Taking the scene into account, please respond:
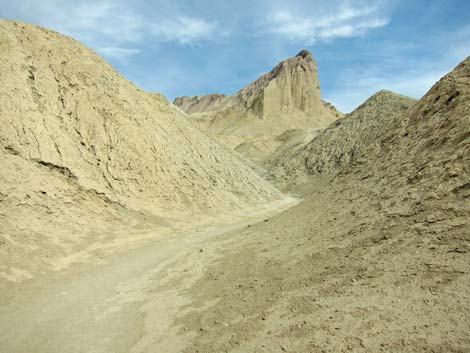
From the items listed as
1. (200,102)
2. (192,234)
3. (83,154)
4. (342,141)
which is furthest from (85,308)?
(200,102)

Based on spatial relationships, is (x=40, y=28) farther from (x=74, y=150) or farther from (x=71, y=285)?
(x=71, y=285)

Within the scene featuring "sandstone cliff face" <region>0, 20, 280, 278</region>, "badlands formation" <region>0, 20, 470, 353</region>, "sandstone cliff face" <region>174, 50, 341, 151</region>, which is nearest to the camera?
"badlands formation" <region>0, 20, 470, 353</region>

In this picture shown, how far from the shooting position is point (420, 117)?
10.9m

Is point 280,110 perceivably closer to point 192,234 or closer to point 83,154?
point 83,154

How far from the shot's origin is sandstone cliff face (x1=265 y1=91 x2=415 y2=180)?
39.5 m

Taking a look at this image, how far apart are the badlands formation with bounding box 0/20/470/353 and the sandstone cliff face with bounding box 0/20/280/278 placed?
78 millimetres

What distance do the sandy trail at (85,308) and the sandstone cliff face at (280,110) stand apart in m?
58.1

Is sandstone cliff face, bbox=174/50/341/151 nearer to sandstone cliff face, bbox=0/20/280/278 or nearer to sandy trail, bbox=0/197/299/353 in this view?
sandstone cliff face, bbox=0/20/280/278

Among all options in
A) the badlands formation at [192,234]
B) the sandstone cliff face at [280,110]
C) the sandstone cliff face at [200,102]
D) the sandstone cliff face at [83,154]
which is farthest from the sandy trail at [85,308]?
the sandstone cliff face at [200,102]

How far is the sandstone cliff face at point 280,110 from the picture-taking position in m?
71.6

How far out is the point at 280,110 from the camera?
76.0m

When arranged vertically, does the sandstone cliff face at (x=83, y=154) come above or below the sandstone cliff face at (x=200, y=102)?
→ below

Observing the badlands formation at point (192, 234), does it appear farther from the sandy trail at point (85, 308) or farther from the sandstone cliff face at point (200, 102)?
the sandstone cliff face at point (200, 102)

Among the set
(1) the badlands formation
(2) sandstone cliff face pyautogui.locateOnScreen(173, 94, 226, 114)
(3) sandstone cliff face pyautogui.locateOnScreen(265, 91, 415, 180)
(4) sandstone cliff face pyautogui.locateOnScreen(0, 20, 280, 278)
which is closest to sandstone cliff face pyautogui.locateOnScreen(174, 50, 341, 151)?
(3) sandstone cliff face pyautogui.locateOnScreen(265, 91, 415, 180)
